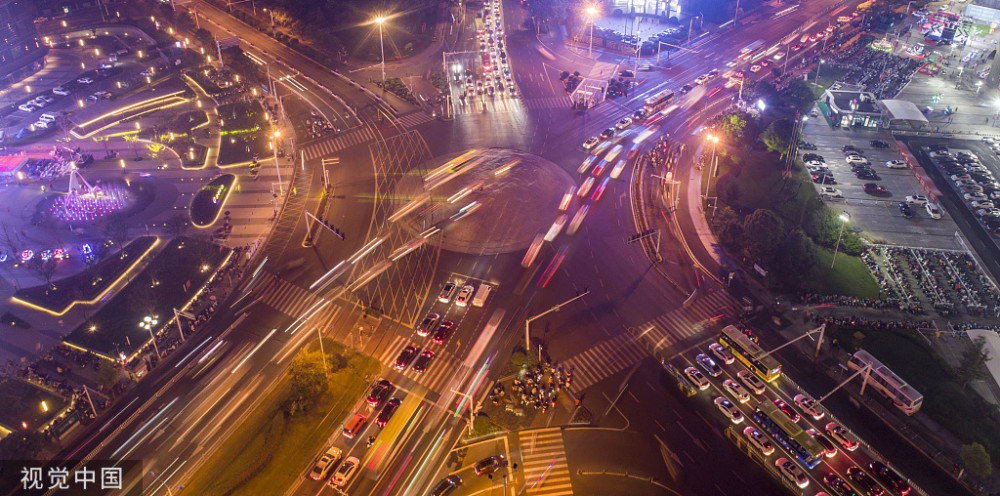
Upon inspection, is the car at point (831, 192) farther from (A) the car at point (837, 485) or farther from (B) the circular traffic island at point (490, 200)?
→ (A) the car at point (837, 485)

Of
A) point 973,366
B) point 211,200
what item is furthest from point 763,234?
point 211,200

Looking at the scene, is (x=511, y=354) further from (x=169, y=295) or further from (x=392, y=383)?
(x=169, y=295)

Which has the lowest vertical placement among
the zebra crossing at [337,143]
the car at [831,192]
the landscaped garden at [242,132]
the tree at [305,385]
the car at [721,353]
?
the car at [831,192]

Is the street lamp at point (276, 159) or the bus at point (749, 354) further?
the street lamp at point (276, 159)

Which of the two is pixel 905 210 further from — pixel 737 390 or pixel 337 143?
pixel 337 143

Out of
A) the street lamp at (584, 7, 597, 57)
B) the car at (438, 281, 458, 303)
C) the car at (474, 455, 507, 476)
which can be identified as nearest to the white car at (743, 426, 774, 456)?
the car at (474, 455, 507, 476)

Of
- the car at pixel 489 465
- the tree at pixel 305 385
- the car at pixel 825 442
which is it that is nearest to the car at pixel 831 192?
the car at pixel 825 442
